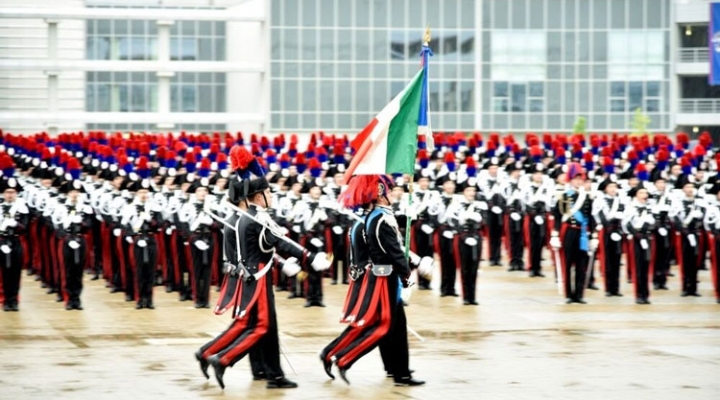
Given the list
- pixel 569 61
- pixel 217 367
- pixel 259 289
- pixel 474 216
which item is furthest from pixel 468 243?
pixel 569 61

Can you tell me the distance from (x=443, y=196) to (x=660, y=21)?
3259 cm

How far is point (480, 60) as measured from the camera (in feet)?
166

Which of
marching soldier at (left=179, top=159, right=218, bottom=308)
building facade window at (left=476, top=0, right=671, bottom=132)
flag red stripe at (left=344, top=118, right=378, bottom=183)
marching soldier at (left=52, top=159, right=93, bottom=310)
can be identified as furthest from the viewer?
building facade window at (left=476, top=0, right=671, bottom=132)

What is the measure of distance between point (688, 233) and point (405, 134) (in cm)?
768

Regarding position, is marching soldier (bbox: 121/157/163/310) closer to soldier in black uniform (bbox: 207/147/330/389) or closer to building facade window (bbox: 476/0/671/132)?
soldier in black uniform (bbox: 207/147/330/389)

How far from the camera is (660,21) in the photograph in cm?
5062

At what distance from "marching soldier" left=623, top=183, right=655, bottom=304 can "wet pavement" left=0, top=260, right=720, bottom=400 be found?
28 centimetres

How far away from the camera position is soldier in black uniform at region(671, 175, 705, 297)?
19.2 metres

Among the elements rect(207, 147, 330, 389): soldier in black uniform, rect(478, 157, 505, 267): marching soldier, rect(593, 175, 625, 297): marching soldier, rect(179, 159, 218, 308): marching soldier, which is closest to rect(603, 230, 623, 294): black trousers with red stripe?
rect(593, 175, 625, 297): marching soldier

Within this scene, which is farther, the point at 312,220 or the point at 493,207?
the point at 493,207

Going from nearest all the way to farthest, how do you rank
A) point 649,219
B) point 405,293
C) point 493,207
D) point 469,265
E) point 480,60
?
point 405,293 < point 469,265 < point 649,219 < point 493,207 < point 480,60

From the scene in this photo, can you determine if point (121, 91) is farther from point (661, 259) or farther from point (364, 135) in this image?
point (364, 135)

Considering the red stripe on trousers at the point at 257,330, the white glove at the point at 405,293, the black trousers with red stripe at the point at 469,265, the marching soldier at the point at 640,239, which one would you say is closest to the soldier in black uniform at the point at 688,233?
the marching soldier at the point at 640,239

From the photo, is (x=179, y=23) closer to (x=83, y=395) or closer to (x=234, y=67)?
(x=234, y=67)
